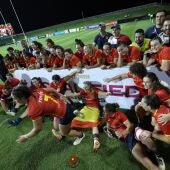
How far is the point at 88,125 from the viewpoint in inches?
248

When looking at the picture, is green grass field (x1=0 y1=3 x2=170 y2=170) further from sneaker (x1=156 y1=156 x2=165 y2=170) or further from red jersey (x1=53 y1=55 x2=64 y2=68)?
red jersey (x1=53 y1=55 x2=64 y2=68)

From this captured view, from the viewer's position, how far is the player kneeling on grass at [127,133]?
446cm

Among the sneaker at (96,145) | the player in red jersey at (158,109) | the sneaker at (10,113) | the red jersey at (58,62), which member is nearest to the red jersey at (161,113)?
the player in red jersey at (158,109)

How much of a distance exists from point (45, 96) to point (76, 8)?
28.0 metres

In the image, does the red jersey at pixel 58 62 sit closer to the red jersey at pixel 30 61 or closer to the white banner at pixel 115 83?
the white banner at pixel 115 83

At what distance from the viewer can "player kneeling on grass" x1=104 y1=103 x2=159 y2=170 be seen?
446 cm

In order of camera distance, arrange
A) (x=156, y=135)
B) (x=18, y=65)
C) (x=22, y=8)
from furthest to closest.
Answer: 1. (x=22, y=8)
2. (x=18, y=65)
3. (x=156, y=135)

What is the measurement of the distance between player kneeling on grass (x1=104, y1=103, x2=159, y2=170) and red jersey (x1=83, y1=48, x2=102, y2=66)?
2311 millimetres

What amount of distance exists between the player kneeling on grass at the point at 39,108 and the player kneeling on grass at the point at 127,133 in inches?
35.6

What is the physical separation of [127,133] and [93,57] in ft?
9.63

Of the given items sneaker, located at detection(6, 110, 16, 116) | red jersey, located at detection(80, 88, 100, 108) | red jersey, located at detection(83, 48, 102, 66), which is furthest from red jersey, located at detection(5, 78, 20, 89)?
red jersey, located at detection(80, 88, 100, 108)

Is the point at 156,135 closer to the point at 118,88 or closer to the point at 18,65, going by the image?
the point at 118,88

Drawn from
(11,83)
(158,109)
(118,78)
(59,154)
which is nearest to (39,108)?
(59,154)

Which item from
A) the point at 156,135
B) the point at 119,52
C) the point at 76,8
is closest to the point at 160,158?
the point at 156,135
